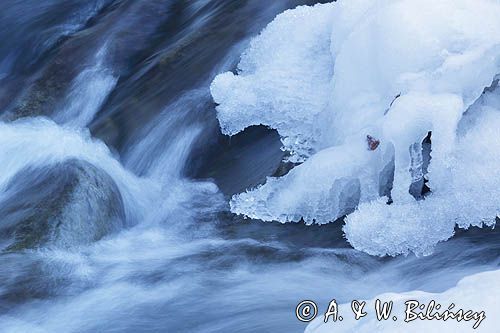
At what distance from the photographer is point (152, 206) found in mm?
5074

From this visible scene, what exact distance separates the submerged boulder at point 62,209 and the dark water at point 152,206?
1 centimetres

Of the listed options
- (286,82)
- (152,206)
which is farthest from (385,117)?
(152,206)

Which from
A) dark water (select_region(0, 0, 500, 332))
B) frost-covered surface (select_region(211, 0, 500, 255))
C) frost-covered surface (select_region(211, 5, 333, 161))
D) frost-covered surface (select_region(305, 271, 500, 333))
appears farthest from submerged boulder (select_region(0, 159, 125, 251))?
frost-covered surface (select_region(305, 271, 500, 333))

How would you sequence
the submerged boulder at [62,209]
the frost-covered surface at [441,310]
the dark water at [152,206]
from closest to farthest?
1. the frost-covered surface at [441,310]
2. the dark water at [152,206]
3. the submerged boulder at [62,209]

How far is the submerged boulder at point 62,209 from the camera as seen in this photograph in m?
4.39

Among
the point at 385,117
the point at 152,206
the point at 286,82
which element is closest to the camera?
the point at 385,117

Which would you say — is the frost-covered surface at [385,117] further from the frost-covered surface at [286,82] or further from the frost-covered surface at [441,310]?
the frost-covered surface at [441,310]

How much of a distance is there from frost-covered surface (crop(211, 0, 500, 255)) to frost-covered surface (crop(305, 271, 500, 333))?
128 cm

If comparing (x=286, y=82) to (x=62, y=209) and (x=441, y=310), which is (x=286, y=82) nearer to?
(x=62, y=209)

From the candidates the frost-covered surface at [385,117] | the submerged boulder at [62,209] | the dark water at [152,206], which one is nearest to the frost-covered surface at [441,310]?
the dark water at [152,206]

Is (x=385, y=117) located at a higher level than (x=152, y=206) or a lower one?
higher

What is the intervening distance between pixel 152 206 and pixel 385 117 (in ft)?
5.59

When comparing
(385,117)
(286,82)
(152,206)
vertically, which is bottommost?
(152,206)

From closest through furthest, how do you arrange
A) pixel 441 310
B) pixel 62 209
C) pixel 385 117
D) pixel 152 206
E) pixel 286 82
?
1. pixel 441 310
2. pixel 385 117
3. pixel 62 209
4. pixel 152 206
5. pixel 286 82
